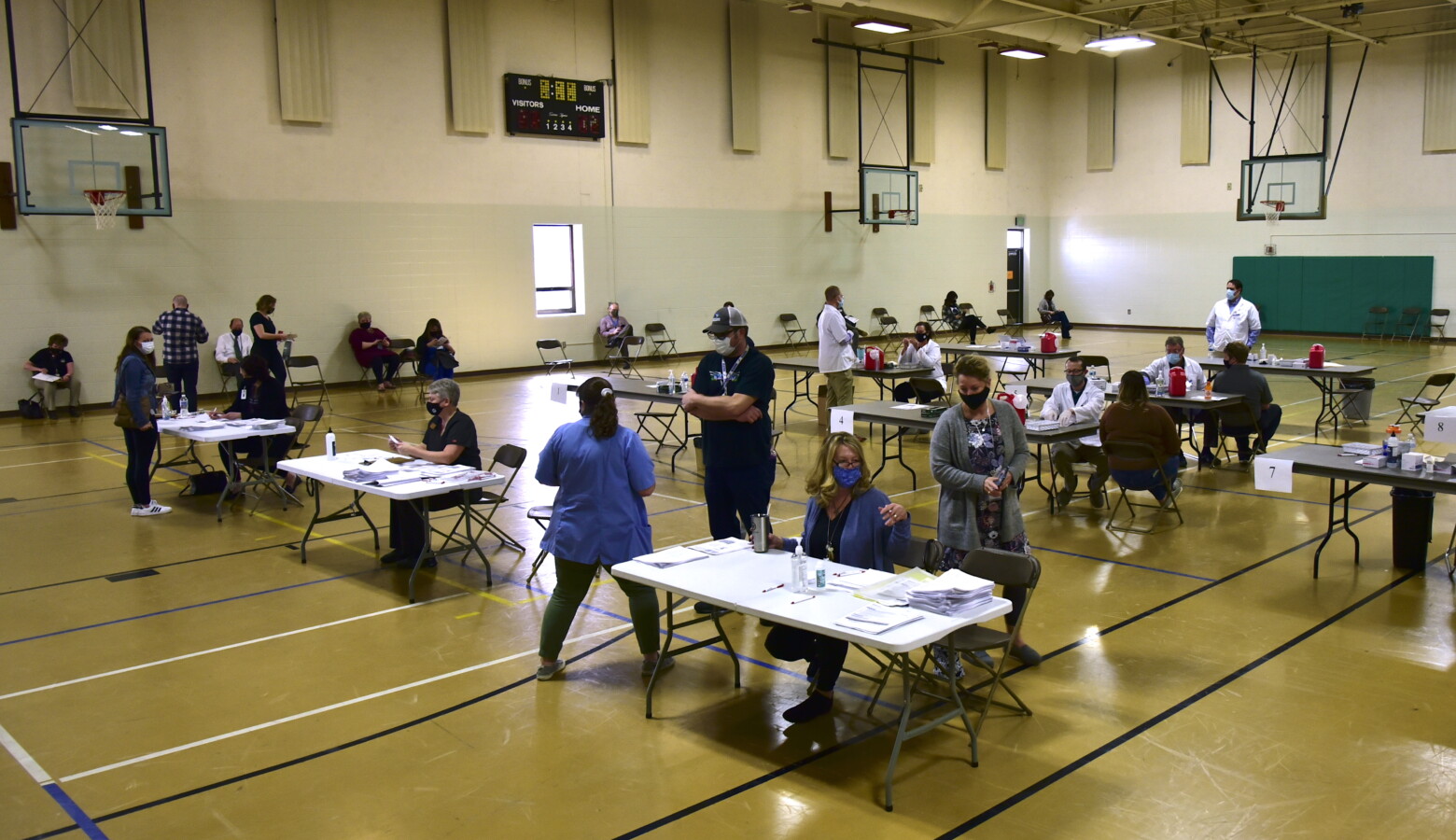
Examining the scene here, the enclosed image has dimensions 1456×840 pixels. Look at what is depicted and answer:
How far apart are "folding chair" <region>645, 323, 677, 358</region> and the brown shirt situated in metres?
13.4

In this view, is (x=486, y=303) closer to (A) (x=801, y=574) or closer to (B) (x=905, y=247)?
(B) (x=905, y=247)

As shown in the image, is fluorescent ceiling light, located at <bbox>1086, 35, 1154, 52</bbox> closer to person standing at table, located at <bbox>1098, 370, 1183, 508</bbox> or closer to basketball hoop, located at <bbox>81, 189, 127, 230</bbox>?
person standing at table, located at <bbox>1098, 370, 1183, 508</bbox>

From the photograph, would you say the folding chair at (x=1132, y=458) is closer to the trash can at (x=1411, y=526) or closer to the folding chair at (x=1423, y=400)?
the trash can at (x=1411, y=526)

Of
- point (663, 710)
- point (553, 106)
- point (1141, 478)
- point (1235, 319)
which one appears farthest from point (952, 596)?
point (553, 106)

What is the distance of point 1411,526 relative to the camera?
713 cm

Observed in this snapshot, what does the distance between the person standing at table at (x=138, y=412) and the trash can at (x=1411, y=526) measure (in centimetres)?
900

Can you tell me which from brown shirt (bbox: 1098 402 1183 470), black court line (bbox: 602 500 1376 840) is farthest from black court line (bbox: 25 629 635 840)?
brown shirt (bbox: 1098 402 1183 470)

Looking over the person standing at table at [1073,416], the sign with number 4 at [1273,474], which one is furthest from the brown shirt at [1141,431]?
the sign with number 4 at [1273,474]

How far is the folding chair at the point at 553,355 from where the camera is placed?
1925 centimetres

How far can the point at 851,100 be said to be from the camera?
24.3m

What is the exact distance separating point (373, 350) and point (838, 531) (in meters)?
13.9

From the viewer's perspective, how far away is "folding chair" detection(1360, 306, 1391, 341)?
77.7ft

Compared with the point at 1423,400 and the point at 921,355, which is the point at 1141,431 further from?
the point at 1423,400

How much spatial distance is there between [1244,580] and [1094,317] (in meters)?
22.9
